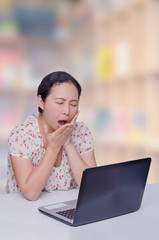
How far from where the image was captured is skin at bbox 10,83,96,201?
1.45 meters

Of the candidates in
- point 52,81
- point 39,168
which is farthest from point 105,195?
point 52,81

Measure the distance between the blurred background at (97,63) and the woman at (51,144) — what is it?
1273mm

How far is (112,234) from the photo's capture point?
3.40 ft

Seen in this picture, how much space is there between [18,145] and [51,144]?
0.14 metres

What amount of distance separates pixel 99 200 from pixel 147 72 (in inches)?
73.9

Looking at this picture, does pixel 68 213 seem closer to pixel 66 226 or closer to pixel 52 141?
pixel 66 226

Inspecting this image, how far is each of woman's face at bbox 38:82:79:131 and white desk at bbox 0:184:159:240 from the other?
35cm

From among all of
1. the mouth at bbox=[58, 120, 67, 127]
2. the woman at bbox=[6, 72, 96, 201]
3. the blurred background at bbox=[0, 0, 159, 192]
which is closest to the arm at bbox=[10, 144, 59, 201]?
the woman at bbox=[6, 72, 96, 201]

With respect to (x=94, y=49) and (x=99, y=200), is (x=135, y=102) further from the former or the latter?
(x=99, y=200)

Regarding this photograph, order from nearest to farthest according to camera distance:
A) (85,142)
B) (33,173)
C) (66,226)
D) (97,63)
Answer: (66,226) < (33,173) < (85,142) < (97,63)

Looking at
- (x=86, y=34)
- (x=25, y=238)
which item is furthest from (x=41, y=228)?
(x=86, y=34)

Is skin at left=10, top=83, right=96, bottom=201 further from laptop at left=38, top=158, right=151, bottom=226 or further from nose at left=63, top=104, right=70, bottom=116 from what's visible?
laptop at left=38, top=158, right=151, bottom=226

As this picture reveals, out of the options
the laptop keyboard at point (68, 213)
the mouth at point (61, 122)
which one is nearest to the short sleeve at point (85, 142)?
the mouth at point (61, 122)

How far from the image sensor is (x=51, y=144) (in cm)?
150
